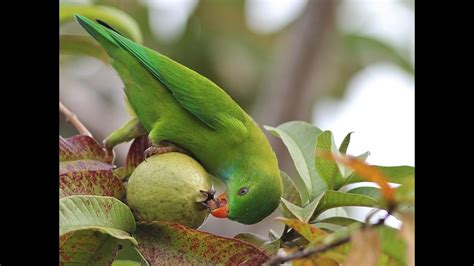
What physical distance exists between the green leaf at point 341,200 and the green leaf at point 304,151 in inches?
3.6

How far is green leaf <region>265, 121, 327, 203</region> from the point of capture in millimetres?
2010

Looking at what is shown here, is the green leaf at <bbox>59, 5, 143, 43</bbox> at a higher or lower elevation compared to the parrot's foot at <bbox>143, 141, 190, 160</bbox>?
higher

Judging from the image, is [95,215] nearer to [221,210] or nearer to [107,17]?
[221,210]

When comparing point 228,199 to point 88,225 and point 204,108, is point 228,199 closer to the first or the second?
point 204,108

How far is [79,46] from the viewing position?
2861 millimetres

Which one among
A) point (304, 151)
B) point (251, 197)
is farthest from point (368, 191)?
point (251, 197)

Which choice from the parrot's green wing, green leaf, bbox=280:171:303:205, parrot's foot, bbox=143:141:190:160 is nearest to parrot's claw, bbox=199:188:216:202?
parrot's foot, bbox=143:141:190:160

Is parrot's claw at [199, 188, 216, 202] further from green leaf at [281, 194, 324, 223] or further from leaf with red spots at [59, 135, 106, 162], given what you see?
leaf with red spots at [59, 135, 106, 162]

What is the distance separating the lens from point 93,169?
192 centimetres

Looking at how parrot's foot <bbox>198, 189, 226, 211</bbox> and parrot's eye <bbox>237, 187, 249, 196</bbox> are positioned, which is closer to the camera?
parrot's foot <bbox>198, 189, 226, 211</bbox>

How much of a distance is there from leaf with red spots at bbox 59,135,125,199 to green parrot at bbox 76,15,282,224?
0.54ft

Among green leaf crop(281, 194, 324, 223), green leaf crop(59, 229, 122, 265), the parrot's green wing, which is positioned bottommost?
green leaf crop(59, 229, 122, 265)

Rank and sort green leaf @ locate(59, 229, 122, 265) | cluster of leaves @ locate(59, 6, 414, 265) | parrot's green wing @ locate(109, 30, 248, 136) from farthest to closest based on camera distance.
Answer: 1. parrot's green wing @ locate(109, 30, 248, 136)
2. green leaf @ locate(59, 229, 122, 265)
3. cluster of leaves @ locate(59, 6, 414, 265)
